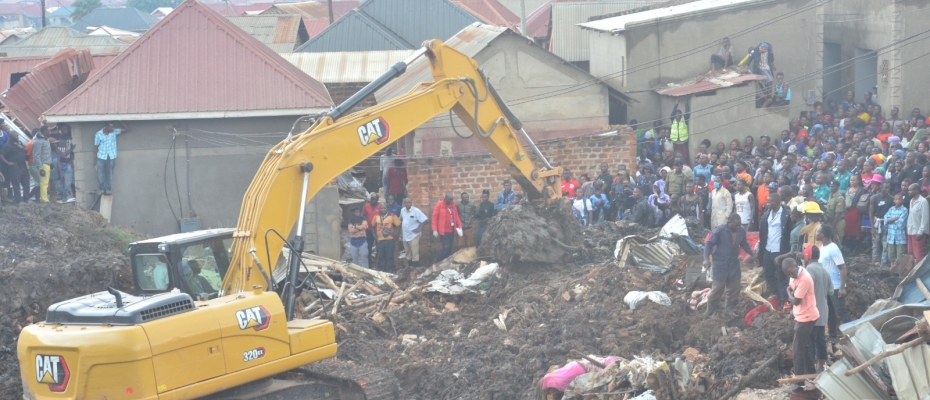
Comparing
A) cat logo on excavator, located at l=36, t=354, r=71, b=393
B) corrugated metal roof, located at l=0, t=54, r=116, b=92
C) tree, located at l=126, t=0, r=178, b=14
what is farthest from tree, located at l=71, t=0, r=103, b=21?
cat logo on excavator, located at l=36, t=354, r=71, b=393

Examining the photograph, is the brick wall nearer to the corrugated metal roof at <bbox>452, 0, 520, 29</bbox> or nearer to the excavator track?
the excavator track

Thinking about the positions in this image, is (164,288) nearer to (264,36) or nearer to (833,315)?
(833,315)

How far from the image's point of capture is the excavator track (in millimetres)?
10492

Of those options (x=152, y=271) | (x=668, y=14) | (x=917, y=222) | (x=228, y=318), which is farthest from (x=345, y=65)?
(x=228, y=318)

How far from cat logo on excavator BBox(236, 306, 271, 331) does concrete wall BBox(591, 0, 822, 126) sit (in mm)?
16016

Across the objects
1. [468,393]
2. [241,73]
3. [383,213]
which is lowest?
[468,393]

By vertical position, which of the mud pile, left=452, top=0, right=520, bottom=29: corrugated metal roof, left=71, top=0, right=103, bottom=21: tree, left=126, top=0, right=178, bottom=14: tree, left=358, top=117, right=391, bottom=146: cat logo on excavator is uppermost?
left=126, top=0, right=178, bottom=14: tree

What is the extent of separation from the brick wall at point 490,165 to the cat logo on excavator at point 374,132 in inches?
271

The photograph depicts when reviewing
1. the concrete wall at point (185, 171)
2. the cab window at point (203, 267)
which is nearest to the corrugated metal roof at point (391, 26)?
the concrete wall at point (185, 171)

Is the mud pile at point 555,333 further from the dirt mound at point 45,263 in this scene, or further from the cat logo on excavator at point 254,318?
the dirt mound at point 45,263

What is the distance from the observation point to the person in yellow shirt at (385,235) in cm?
1933

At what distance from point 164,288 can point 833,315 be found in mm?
7307

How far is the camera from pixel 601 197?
65.5ft

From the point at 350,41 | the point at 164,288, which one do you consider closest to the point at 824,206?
the point at 164,288
